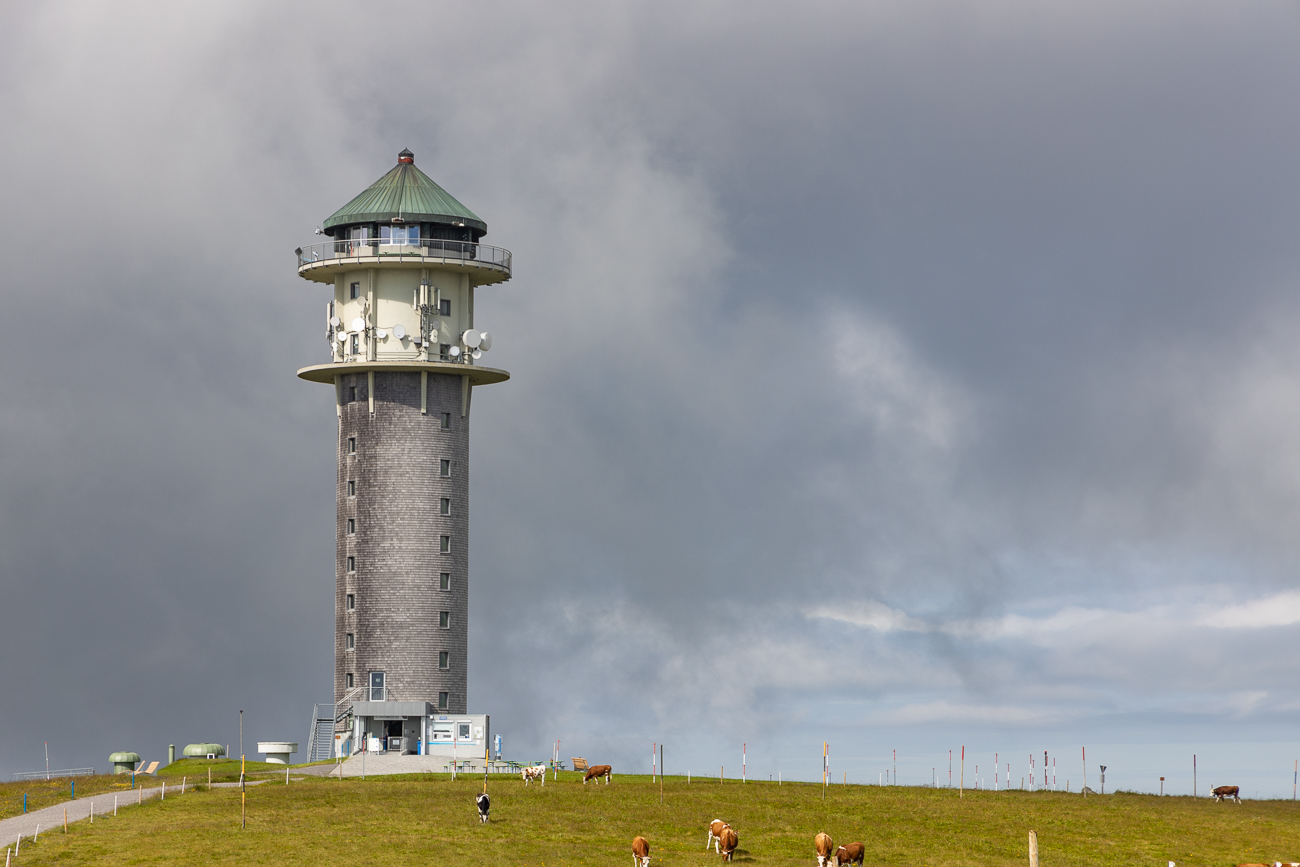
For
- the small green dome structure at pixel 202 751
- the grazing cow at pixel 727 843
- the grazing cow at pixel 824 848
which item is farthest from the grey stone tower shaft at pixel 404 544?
the grazing cow at pixel 824 848

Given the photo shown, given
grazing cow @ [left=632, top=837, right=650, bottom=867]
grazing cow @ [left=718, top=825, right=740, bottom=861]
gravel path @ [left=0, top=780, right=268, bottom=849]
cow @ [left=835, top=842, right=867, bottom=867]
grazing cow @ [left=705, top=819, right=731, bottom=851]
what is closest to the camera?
grazing cow @ [left=632, top=837, right=650, bottom=867]

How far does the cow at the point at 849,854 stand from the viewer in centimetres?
5878

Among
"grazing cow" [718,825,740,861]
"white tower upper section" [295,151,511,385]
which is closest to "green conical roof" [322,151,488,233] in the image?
"white tower upper section" [295,151,511,385]

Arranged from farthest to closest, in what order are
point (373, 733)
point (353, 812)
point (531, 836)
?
point (373, 733) → point (353, 812) → point (531, 836)

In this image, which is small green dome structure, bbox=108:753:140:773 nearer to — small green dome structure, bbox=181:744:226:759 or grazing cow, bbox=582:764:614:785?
small green dome structure, bbox=181:744:226:759

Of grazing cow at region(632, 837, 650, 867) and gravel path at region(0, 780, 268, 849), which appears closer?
grazing cow at region(632, 837, 650, 867)

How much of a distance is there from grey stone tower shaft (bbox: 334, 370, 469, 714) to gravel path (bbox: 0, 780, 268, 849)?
1776 centimetres

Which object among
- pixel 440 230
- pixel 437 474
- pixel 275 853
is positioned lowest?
pixel 275 853

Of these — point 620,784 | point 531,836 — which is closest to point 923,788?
point 620,784

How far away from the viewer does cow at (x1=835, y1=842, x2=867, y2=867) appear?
58781 mm

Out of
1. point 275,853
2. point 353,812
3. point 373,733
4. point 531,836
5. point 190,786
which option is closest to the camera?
point 275,853

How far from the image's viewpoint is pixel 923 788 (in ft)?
293

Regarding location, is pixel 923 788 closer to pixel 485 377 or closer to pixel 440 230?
pixel 485 377

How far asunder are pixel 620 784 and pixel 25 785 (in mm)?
30113
